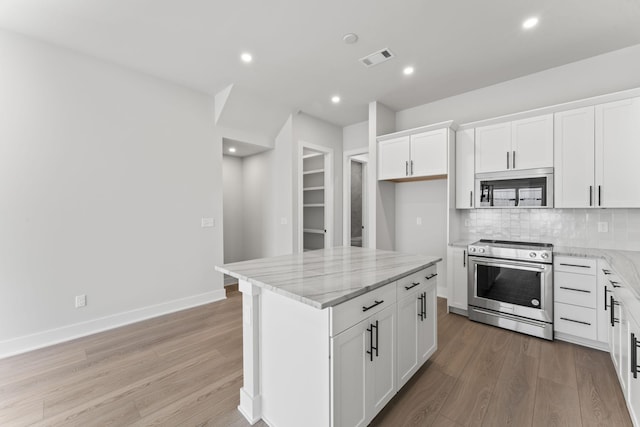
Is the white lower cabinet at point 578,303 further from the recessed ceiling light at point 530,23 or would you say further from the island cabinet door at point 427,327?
the recessed ceiling light at point 530,23

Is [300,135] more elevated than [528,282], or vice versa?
[300,135]

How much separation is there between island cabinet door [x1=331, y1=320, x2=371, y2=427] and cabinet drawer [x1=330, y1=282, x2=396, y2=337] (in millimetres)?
38

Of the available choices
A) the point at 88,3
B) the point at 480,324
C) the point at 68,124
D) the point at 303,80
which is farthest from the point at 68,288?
the point at 480,324

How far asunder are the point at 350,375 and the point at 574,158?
3.18 metres

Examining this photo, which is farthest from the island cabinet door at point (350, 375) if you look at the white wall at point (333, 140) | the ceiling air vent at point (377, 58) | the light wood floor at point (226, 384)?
the white wall at point (333, 140)

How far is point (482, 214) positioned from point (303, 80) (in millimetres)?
2932

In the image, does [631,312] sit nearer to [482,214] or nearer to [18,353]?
[482,214]

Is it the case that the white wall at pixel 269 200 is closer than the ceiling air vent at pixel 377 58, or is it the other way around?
the ceiling air vent at pixel 377 58

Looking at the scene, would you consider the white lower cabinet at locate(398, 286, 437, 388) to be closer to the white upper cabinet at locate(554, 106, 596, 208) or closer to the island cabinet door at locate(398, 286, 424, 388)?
the island cabinet door at locate(398, 286, 424, 388)

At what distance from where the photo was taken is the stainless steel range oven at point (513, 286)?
105 inches

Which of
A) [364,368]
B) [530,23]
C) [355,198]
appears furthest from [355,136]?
[364,368]

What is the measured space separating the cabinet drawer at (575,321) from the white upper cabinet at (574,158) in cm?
104

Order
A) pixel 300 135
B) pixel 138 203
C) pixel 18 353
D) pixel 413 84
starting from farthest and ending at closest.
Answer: pixel 300 135, pixel 413 84, pixel 138 203, pixel 18 353

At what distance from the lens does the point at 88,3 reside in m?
2.14
